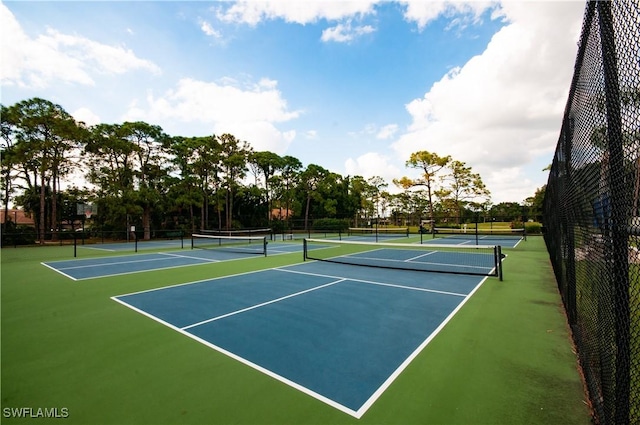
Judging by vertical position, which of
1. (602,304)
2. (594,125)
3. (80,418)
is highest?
(594,125)

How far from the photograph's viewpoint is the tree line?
2270cm

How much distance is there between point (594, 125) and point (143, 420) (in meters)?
4.14

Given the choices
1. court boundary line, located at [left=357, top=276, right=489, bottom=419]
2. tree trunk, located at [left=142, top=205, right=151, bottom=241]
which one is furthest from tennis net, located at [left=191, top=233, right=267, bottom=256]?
court boundary line, located at [left=357, top=276, right=489, bottom=419]

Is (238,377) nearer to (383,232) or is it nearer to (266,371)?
(266,371)

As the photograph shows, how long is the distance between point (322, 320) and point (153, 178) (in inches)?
1105

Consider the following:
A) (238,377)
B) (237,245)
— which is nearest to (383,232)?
(237,245)

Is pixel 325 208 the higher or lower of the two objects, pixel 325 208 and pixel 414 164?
the lower

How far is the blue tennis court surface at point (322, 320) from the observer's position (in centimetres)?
308

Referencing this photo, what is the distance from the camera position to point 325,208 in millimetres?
38500

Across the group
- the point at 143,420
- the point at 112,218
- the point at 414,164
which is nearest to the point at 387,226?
the point at 414,164

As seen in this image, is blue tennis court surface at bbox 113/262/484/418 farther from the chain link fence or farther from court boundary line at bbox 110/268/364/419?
the chain link fence

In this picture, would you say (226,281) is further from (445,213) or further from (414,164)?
(445,213)

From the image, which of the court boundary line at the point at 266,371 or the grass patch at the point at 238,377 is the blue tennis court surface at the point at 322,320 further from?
the grass patch at the point at 238,377

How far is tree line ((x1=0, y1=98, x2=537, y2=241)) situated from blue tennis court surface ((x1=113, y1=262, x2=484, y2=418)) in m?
21.1
